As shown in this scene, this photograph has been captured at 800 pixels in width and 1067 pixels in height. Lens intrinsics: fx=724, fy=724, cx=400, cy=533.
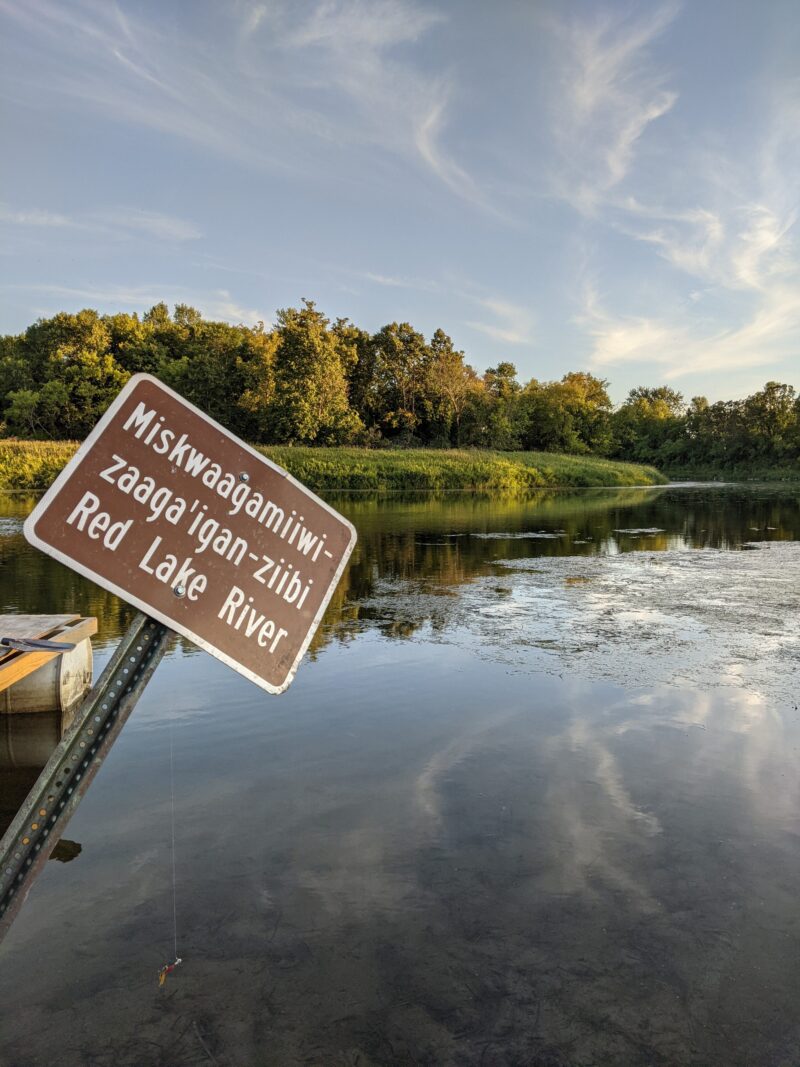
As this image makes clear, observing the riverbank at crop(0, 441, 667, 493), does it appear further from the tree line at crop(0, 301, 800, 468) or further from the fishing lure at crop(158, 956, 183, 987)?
the fishing lure at crop(158, 956, 183, 987)

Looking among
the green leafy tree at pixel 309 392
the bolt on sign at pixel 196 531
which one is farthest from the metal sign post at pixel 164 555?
the green leafy tree at pixel 309 392

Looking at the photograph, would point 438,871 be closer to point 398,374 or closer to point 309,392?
point 309,392

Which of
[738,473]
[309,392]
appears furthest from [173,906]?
[738,473]

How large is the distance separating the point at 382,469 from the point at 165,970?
1716 inches

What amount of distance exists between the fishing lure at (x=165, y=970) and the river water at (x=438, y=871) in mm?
43

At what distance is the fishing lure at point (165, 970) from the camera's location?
3.22m

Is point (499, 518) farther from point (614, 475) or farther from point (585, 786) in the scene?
point (614, 475)

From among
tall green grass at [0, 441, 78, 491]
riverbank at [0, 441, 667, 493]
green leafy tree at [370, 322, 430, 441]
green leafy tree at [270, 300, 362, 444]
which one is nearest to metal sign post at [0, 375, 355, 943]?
riverbank at [0, 441, 667, 493]

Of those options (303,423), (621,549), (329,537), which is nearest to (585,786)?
(329,537)

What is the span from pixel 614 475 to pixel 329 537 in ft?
195

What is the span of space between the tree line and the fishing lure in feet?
171

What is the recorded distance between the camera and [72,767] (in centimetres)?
182

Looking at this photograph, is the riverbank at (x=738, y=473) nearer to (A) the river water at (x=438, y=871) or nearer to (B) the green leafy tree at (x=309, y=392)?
(B) the green leafy tree at (x=309, y=392)

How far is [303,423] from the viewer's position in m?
54.2
